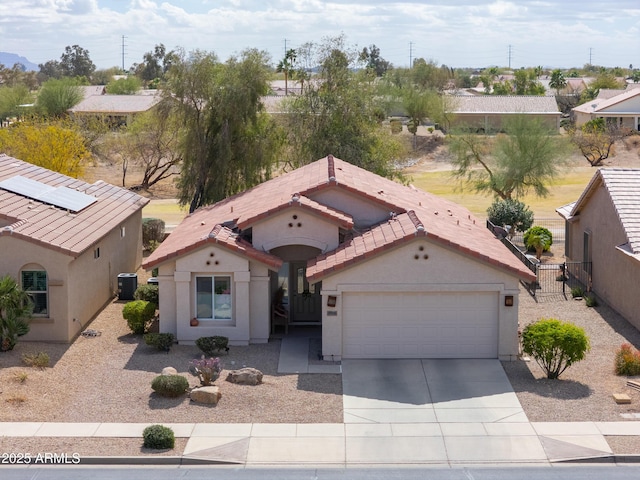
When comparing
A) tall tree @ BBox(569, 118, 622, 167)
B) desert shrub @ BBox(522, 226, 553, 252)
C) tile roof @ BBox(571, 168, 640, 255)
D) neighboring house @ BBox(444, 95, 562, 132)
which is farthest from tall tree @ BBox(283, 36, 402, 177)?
neighboring house @ BBox(444, 95, 562, 132)

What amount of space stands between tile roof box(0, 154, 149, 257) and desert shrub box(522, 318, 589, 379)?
39.1 feet

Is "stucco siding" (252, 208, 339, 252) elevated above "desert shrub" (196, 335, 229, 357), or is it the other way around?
"stucco siding" (252, 208, 339, 252)

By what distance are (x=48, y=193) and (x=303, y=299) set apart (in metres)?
9.00

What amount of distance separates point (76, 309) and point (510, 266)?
460 inches

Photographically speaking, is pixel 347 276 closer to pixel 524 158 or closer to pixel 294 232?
pixel 294 232

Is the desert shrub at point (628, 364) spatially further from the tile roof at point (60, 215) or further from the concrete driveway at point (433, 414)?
the tile roof at point (60, 215)

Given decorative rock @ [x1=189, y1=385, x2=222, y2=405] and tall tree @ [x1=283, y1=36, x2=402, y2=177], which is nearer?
decorative rock @ [x1=189, y1=385, x2=222, y2=405]

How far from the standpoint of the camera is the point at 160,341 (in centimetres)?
2406

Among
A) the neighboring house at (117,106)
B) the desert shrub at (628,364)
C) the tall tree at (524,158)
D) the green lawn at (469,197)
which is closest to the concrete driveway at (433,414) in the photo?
the desert shrub at (628,364)

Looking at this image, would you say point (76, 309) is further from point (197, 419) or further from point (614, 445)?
point (614, 445)

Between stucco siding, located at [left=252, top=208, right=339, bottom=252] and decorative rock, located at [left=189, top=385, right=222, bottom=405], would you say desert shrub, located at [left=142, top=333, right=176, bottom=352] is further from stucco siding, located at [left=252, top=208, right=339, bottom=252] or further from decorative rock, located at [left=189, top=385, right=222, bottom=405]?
decorative rock, located at [left=189, top=385, right=222, bottom=405]

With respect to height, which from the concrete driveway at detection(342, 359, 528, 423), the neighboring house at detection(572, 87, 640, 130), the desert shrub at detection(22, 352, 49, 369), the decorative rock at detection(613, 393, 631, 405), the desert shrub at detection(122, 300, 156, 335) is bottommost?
the concrete driveway at detection(342, 359, 528, 423)

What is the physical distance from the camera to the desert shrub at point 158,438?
17547mm

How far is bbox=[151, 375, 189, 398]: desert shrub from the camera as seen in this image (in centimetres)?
2039
